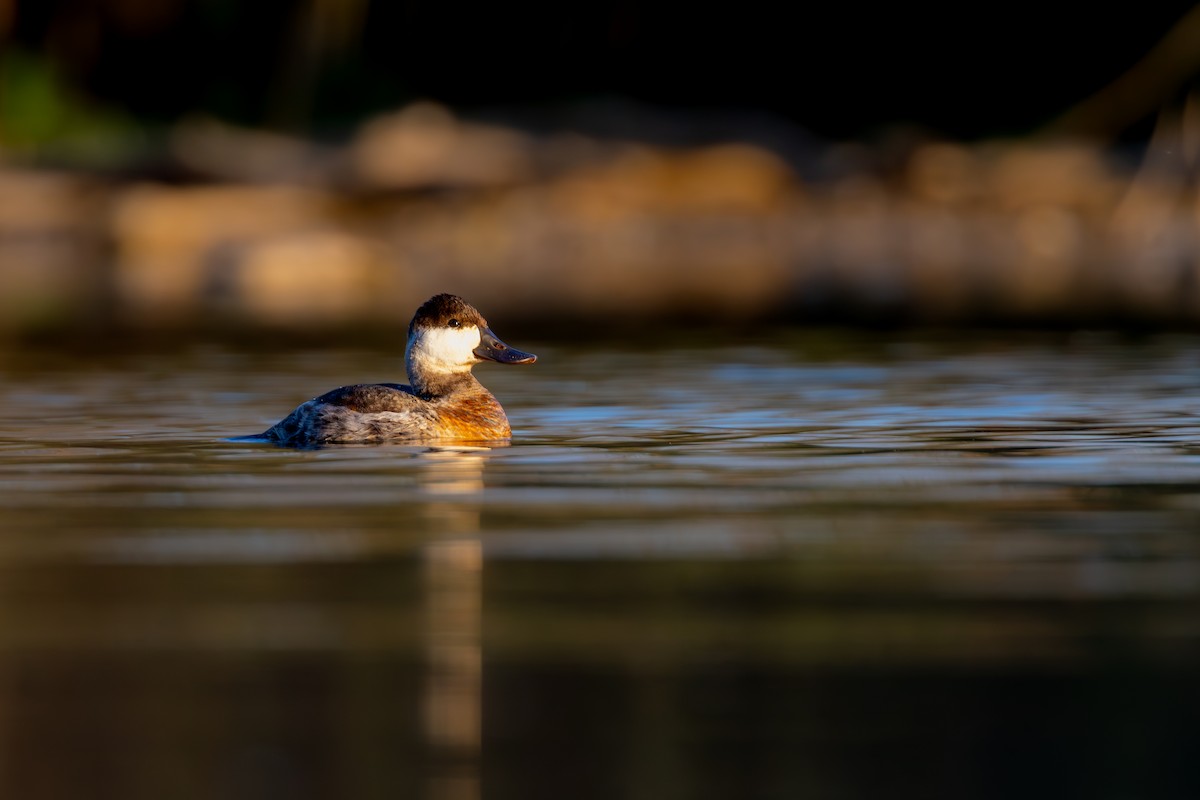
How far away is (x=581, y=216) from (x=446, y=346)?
2374 cm

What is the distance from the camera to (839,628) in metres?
6.30

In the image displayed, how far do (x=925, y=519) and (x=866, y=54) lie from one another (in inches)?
1254

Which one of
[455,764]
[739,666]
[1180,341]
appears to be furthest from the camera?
[1180,341]

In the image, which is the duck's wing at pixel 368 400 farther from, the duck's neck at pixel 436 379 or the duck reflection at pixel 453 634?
the duck reflection at pixel 453 634

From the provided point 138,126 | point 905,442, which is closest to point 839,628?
point 905,442

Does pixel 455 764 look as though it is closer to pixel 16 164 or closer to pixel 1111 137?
pixel 16 164

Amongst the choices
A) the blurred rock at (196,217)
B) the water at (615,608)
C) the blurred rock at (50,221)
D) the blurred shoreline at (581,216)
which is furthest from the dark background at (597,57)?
the water at (615,608)

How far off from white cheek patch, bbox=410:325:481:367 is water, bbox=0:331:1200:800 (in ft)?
1.72

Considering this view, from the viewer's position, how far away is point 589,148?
115ft

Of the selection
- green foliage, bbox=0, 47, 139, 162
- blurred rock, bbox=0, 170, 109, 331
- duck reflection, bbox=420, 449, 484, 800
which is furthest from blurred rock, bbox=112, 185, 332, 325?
duck reflection, bbox=420, 449, 484, 800

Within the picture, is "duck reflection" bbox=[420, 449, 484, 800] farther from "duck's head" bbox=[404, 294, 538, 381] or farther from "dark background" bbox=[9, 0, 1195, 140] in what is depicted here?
"dark background" bbox=[9, 0, 1195, 140]

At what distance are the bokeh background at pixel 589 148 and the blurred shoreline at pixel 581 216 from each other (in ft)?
0.17

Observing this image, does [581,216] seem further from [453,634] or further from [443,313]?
[453,634]

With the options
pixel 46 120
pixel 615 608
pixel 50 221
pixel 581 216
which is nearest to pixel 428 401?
pixel 615 608
